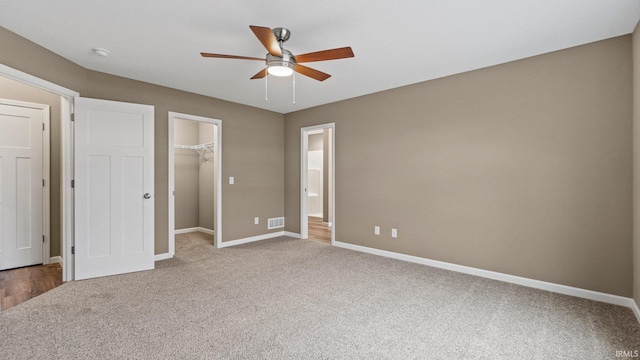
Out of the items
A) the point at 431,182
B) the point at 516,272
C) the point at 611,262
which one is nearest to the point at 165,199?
the point at 431,182

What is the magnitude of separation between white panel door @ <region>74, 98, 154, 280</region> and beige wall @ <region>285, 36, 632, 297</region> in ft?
10.1

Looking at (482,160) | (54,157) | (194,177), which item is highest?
(54,157)

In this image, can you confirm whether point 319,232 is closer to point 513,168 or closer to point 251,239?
point 251,239

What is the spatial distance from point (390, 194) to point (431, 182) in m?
0.65

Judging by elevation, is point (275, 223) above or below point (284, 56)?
below

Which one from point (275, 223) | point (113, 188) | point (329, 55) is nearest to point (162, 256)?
point (113, 188)

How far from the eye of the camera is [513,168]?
317 centimetres

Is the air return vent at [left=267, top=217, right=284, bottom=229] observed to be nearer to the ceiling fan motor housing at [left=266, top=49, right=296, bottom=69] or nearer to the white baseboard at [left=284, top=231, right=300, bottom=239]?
the white baseboard at [left=284, top=231, right=300, bottom=239]

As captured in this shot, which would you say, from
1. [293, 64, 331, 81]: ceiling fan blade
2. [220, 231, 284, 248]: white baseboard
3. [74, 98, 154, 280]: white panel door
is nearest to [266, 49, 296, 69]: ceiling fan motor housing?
[293, 64, 331, 81]: ceiling fan blade

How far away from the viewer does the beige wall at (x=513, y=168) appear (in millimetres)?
2658

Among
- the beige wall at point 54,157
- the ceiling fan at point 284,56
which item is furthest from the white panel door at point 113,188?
the ceiling fan at point 284,56

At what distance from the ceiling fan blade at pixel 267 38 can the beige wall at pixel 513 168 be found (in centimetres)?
237

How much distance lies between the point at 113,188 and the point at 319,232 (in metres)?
3.82

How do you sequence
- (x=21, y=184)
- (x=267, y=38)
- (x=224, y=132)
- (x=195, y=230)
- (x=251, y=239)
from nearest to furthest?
(x=267, y=38) → (x=21, y=184) → (x=224, y=132) → (x=251, y=239) → (x=195, y=230)
